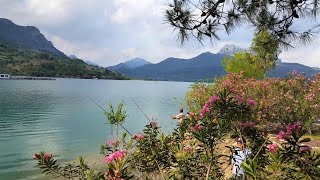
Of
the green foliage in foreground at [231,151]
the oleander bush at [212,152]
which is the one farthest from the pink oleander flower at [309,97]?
the green foliage in foreground at [231,151]

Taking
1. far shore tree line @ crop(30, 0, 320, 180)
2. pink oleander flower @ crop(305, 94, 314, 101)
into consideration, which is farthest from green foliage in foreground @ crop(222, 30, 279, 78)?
far shore tree line @ crop(30, 0, 320, 180)

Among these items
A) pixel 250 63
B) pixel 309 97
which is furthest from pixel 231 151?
pixel 250 63

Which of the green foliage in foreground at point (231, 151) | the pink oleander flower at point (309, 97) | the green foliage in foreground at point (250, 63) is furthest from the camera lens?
the green foliage in foreground at point (250, 63)

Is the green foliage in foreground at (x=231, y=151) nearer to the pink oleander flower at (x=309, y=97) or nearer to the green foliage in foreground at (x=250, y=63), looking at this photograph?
the pink oleander flower at (x=309, y=97)

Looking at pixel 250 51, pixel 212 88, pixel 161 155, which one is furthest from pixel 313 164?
pixel 250 51

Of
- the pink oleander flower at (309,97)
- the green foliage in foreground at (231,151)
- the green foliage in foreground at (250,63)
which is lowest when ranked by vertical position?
the pink oleander flower at (309,97)

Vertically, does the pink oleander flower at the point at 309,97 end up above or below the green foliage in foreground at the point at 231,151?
below

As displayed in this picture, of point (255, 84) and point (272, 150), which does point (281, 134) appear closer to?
point (272, 150)

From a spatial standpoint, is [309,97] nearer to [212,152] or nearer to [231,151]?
[231,151]

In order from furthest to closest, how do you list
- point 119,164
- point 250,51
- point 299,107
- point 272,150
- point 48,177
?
point 250,51 → point 299,107 → point 48,177 → point 272,150 → point 119,164

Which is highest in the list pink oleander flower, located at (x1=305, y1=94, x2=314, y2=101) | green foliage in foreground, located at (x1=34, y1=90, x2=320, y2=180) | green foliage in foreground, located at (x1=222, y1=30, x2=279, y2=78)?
green foliage in foreground, located at (x1=222, y1=30, x2=279, y2=78)

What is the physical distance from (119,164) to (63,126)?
3388cm

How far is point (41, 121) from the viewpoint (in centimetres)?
3919

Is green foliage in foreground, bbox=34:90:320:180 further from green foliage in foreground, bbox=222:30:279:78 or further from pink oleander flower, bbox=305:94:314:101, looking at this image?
green foliage in foreground, bbox=222:30:279:78
